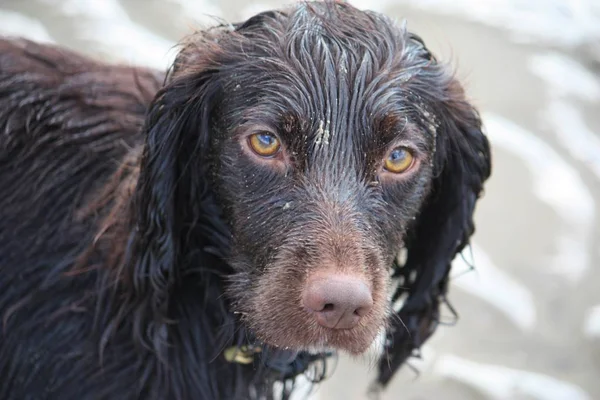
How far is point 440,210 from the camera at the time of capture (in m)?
3.50

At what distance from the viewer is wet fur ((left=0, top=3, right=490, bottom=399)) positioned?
114 inches

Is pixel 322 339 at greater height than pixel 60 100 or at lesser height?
lesser

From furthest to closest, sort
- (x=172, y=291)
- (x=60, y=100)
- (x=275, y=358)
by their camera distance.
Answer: (x=60, y=100) → (x=275, y=358) → (x=172, y=291)

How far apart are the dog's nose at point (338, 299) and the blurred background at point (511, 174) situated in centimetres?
121

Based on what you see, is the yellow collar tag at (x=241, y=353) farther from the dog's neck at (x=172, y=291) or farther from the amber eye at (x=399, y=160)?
the amber eye at (x=399, y=160)

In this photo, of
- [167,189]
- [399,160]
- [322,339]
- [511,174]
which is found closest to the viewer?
[322,339]

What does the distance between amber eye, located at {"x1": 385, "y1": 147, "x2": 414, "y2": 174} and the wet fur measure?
43 millimetres

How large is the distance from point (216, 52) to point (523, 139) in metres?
3.41

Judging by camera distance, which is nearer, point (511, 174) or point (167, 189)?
point (167, 189)

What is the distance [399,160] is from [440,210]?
0.55m

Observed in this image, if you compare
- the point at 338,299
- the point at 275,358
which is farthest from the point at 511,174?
the point at 338,299

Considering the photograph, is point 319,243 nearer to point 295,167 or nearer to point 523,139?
point 295,167

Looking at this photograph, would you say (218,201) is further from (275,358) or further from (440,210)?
(440,210)

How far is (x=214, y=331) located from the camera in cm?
342
